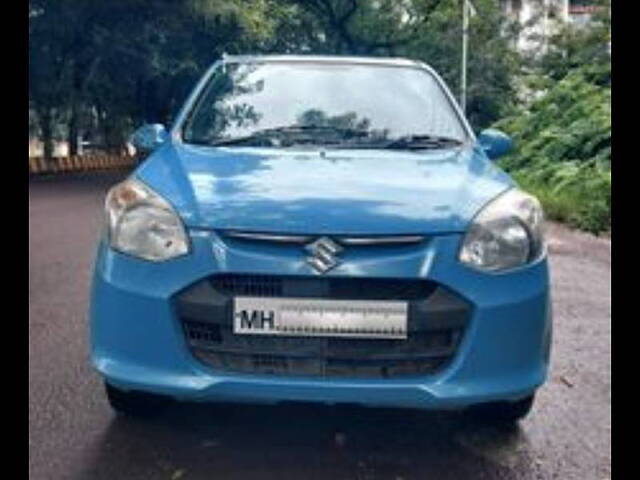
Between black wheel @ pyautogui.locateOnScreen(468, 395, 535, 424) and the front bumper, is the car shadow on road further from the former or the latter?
the front bumper

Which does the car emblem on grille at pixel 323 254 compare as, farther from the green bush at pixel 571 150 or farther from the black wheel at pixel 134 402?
the green bush at pixel 571 150

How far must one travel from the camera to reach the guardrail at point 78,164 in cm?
2317

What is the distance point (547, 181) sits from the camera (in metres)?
15.4

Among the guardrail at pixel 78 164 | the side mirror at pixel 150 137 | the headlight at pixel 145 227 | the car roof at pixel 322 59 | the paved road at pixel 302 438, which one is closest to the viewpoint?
the headlight at pixel 145 227

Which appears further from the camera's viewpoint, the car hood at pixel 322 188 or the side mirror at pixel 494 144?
the side mirror at pixel 494 144

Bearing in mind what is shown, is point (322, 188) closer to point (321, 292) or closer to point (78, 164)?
point (321, 292)

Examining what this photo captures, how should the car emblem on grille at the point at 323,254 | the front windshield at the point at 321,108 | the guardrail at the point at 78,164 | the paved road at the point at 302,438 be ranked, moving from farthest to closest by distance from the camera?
the guardrail at the point at 78,164
the front windshield at the point at 321,108
the paved road at the point at 302,438
the car emblem on grille at the point at 323,254

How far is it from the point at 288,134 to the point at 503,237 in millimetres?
1379

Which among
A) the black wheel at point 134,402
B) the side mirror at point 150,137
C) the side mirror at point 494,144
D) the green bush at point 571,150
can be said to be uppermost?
the side mirror at point 150,137

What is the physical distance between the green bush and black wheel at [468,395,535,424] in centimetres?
789

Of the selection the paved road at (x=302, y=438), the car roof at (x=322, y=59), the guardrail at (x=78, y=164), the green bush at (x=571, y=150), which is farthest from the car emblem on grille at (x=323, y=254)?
the guardrail at (x=78, y=164)

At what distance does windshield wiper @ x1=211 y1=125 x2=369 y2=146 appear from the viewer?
4.57 meters

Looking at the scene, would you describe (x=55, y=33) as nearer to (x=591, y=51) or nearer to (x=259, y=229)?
(x=591, y=51)

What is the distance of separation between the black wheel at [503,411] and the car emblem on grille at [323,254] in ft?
3.64
